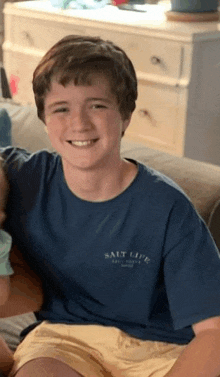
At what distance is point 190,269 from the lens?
119cm

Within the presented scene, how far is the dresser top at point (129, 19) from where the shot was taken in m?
2.71

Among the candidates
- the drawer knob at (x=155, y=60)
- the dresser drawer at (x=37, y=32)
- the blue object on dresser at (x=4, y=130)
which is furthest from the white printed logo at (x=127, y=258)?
the dresser drawer at (x=37, y=32)

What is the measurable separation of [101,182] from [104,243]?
0.12 m

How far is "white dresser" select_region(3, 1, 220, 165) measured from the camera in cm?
273

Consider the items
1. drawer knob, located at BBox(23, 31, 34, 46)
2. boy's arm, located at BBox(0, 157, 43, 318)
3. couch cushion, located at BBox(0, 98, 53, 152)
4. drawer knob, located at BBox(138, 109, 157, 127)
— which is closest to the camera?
boy's arm, located at BBox(0, 157, 43, 318)

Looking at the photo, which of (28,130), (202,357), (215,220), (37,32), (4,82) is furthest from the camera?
(37,32)

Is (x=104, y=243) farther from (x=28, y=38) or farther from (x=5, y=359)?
(x=28, y=38)

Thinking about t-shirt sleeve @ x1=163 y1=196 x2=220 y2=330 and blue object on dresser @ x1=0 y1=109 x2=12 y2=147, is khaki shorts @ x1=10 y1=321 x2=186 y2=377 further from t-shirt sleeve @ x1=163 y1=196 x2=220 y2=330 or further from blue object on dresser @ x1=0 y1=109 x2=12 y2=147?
blue object on dresser @ x1=0 y1=109 x2=12 y2=147

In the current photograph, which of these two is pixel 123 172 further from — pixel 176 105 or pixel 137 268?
pixel 176 105

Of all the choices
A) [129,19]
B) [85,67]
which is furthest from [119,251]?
[129,19]

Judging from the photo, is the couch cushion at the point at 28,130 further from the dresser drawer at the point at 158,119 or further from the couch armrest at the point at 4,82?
the dresser drawer at the point at 158,119

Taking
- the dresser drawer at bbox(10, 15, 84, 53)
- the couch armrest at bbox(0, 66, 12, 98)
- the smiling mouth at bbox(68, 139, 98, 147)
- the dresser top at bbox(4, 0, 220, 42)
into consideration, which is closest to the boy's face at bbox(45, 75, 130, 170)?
the smiling mouth at bbox(68, 139, 98, 147)

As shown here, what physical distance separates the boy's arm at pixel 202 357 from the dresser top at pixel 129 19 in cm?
172

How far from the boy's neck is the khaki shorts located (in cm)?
26
